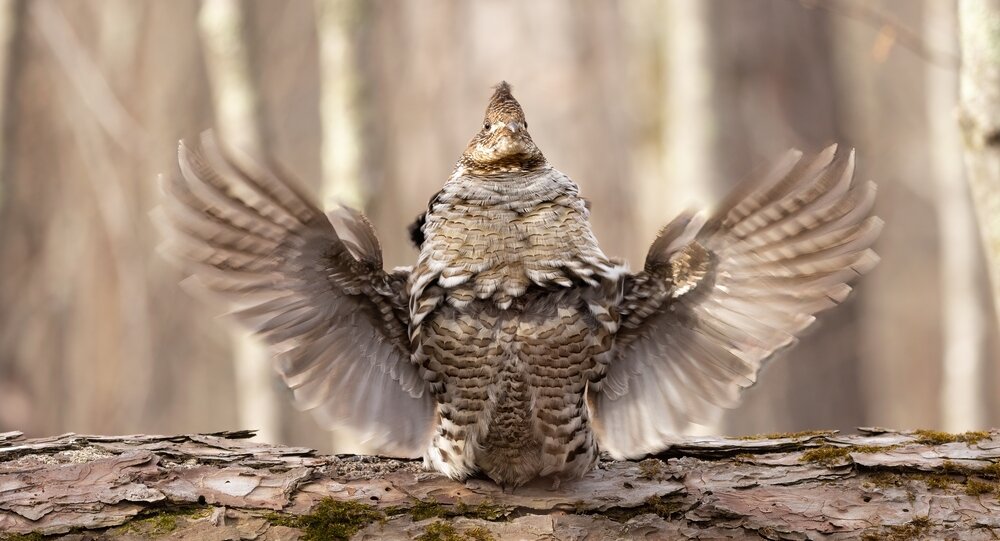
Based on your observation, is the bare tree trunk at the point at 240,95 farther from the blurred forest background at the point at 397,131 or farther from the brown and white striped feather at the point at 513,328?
the brown and white striped feather at the point at 513,328

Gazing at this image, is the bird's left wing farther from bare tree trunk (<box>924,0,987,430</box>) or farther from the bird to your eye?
bare tree trunk (<box>924,0,987,430</box>)

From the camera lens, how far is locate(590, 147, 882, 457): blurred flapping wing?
343 cm

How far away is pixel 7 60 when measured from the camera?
7.03 metres

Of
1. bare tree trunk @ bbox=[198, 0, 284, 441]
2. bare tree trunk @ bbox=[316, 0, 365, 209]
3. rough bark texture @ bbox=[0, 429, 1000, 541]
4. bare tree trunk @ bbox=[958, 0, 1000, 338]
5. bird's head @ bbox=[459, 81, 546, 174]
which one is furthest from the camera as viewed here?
bare tree trunk @ bbox=[198, 0, 284, 441]

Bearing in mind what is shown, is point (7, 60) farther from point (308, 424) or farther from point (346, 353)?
point (308, 424)

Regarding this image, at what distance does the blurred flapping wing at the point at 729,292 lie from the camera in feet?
11.3

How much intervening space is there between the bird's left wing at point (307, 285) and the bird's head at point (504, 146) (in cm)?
51

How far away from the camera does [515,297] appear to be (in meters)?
3.48

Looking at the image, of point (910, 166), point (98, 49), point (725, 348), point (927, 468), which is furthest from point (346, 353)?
point (910, 166)

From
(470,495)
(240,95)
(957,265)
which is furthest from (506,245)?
(957,265)

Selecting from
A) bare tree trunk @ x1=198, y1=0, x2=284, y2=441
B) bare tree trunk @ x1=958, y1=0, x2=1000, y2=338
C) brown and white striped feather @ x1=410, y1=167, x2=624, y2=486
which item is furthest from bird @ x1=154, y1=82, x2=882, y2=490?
bare tree trunk @ x1=198, y1=0, x2=284, y2=441

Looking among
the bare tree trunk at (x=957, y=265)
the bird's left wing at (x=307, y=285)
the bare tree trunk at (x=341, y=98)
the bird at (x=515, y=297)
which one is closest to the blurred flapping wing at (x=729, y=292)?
the bird at (x=515, y=297)

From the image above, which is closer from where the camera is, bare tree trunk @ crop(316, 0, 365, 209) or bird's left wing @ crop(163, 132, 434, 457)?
bird's left wing @ crop(163, 132, 434, 457)

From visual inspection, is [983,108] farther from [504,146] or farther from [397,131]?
[397,131]
